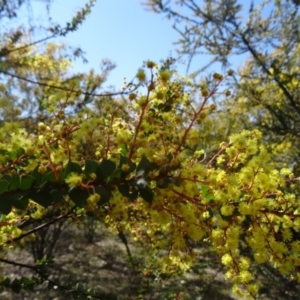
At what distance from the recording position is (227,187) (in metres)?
1.08

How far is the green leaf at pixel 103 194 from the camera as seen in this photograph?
1.00 m

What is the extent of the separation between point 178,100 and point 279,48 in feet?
13.6

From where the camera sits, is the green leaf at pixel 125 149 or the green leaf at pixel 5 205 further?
the green leaf at pixel 125 149

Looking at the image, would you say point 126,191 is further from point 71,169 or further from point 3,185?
point 3,185

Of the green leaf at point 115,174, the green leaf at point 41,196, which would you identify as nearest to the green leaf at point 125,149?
the green leaf at point 115,174

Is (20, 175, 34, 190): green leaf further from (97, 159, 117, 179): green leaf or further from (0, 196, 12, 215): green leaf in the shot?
(97, 159, 117, 179): green leaf

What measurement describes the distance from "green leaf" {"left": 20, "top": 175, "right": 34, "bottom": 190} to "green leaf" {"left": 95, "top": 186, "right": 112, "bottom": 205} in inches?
7.9

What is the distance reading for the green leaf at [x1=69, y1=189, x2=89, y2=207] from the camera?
1.02m

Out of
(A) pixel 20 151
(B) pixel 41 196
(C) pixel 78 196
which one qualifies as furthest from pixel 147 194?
(A) pixel 20 151

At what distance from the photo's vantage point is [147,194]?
1038 mm

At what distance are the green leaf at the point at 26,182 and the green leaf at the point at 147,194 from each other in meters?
0.32

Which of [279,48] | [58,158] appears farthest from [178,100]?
[279,48]

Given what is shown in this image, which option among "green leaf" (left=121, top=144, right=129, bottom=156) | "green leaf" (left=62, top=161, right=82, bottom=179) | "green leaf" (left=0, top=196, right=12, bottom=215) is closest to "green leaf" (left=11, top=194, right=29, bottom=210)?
"green leaf" (left=0, top=196, right=12, bottom=215)

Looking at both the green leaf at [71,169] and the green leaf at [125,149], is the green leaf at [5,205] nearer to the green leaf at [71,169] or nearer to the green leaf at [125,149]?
the green leaf at [71,169]
